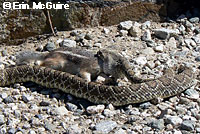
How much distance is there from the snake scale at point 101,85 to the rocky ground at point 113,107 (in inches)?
4.7

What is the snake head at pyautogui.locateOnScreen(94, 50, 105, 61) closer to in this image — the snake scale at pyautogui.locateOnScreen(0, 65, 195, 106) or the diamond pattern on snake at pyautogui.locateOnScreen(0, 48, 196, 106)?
the diamond pattern on snake at pyautogui.locateOnScreen(0, 48, 196, 106)

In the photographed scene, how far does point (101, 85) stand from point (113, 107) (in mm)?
443

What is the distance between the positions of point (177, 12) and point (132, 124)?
4.93 m

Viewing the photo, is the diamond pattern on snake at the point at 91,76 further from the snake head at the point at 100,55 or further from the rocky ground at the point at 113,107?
the rocky ground at the point at 113,107

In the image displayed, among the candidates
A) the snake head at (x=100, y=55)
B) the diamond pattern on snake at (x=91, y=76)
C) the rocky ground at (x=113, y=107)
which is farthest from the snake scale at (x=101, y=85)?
the snake head at (x=100, y=55)

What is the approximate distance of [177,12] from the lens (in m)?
11.1

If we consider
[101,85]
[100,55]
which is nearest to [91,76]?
[100,55]

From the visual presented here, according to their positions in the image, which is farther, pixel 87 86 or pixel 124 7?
pixel 124 7

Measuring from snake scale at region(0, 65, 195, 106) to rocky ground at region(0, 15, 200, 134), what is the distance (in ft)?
0.39

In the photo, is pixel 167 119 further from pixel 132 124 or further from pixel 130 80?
pixel 130 80

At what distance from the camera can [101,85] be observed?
A: 24.9 ft

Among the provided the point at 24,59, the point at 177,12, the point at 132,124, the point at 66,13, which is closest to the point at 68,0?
the point at 66,13

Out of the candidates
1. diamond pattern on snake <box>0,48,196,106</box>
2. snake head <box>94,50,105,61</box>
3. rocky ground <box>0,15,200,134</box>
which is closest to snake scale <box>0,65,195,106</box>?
diamond pattern on snake <box>0,48,196,106</box>

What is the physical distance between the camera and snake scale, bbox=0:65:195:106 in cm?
743
